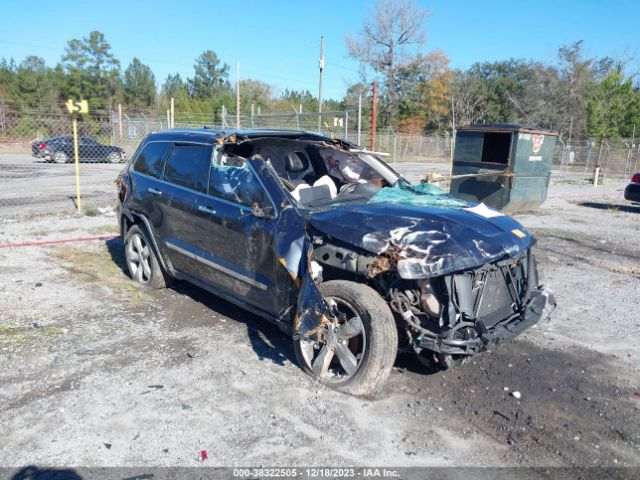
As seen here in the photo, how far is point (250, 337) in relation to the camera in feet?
15.0

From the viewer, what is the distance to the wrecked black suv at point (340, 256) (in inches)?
134

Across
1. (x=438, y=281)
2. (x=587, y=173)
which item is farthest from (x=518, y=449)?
(x=587, y=173)

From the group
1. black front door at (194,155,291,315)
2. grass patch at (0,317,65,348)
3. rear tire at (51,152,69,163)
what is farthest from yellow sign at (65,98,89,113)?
rear tire at (51,152,69,163)

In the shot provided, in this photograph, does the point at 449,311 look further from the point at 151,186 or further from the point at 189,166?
the point at 151,186

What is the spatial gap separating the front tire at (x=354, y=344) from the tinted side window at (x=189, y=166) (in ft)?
5.89

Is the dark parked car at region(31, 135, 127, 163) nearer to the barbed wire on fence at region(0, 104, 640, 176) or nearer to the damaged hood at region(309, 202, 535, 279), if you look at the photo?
the barbed wire on fence at region(0, 104, 640, 176)

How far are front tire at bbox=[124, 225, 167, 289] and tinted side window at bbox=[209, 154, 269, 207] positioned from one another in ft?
4.82

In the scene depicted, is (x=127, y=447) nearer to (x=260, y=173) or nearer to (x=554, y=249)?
(x=260, y=173)

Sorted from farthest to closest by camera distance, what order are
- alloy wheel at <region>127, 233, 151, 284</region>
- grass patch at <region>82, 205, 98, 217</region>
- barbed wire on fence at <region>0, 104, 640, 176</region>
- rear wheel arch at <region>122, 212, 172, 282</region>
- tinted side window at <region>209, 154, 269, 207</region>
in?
barbed wire on fence at <region>0, 104, 640, 176</region> → grass patch at <region>82, 205, 98, 217</region> → alloy wheel at <region>127, 233, 151, 284</region> → rear wheel arch at <region>122, 212, 172, 282</region> → tinted side window at <region>209, 154, 269, 207</region>

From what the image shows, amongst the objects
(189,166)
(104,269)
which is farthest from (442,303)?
(104,269)

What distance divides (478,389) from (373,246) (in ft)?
4.47

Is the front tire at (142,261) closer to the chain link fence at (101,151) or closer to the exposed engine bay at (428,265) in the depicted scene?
the exposed engine bay at (428,265)

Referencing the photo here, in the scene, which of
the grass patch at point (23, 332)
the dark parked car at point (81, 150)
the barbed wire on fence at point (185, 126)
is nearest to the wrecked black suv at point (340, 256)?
the grass patch at point (23, 332)

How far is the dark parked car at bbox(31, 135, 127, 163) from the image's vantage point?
24.5m
